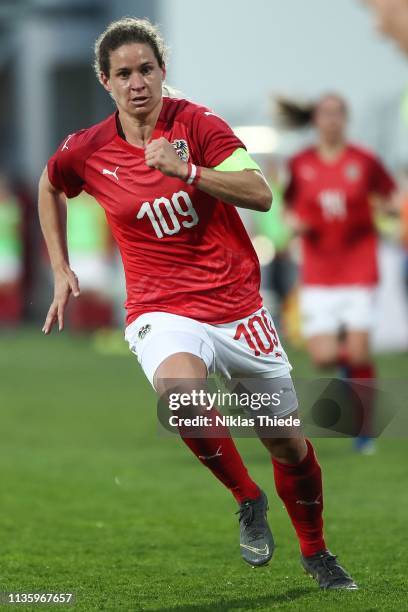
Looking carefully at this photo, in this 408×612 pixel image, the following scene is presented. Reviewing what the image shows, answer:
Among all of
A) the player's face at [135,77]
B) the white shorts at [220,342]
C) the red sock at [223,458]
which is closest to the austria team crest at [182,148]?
the player's face at [135,77]

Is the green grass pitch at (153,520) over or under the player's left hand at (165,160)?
under

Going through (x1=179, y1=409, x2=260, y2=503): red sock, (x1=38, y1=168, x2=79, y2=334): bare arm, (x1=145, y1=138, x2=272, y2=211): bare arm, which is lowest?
(x1=179, y1=409, x2=260, y2=503): red sock

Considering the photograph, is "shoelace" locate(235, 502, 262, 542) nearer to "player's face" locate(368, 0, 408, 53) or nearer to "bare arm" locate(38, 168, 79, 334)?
"bare arm" locate(38, 168, 79, 334)

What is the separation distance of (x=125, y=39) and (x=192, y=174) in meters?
0.71

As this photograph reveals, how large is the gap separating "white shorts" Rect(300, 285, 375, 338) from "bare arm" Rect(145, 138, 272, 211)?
4.68 meters

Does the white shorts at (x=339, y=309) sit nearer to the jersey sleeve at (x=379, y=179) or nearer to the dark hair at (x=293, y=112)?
the jersey sleeve at (x=379, y=179)

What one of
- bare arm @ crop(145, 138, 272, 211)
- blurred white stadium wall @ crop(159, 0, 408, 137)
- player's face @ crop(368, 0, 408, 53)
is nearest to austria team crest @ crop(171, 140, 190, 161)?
bare arm @ crop(145, 138, 272, 211)

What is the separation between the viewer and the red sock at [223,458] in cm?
500

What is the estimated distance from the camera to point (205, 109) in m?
5.21

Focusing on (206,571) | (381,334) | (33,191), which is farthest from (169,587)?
Result: (33,191)

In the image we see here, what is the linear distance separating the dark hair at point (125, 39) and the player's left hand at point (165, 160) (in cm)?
60

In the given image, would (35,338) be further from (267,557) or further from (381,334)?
(267,557)

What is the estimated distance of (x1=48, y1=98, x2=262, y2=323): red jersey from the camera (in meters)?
5.11

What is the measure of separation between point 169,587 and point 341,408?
2.53 metres
